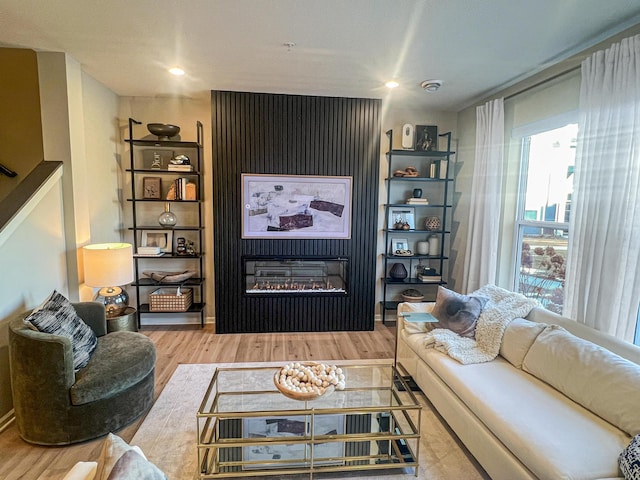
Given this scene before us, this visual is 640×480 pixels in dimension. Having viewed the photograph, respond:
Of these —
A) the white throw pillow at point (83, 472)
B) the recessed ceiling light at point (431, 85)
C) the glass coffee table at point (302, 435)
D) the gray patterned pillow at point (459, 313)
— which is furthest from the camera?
the recessed ceiling light at point (431, 85)

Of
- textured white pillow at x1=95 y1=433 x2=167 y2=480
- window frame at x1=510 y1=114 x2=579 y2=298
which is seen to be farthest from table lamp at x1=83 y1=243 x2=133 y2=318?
window frame at x1=510 y1=114 x2=579 y2=298

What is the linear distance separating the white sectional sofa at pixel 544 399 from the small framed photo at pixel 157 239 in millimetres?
3043

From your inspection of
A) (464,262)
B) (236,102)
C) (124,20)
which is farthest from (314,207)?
(124,20)

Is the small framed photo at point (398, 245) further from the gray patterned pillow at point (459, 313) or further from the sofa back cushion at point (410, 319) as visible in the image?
the gray patterned pillow at point (459, 313)

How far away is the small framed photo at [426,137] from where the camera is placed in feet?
13.0

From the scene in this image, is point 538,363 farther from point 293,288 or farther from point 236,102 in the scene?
point 236,102

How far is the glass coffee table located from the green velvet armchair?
625mm

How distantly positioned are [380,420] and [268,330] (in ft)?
6.83

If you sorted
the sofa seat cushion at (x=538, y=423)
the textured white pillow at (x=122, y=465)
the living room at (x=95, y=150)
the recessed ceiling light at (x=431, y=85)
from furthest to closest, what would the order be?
the recessed ceiling light at (x=431, y=85) < the living room at (x=95, y=150) < the sofa seat cushion at (x=538, y=423) < the textured white pillow at (x=122, y=465)

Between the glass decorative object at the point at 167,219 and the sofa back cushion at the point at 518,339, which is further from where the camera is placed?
the glass decorative object at the point at 167,219

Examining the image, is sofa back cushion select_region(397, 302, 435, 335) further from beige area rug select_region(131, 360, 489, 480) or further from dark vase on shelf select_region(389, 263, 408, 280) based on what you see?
dark vase on shelf select_region(389, 263, 408, 280)

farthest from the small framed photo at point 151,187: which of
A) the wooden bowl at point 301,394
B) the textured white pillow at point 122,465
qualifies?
the textured white pillow at point 122,465

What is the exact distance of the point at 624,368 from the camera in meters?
1.70

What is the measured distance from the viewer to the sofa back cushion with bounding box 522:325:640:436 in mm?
1595
